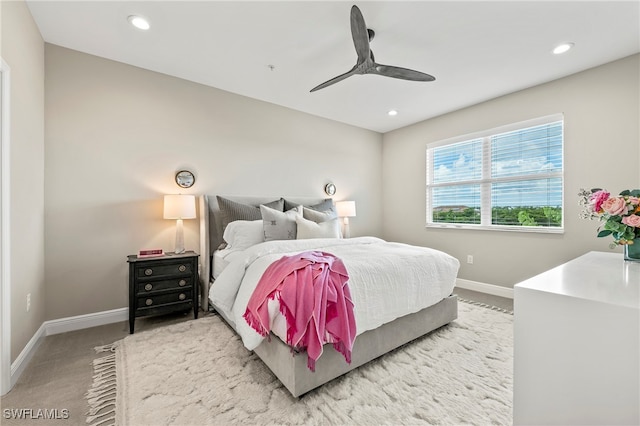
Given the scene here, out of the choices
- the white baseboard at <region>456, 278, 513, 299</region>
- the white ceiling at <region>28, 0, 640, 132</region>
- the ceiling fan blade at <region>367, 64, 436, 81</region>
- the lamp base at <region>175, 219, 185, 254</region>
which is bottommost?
the white baseboard at <region>456, 278, 513, 299</region>

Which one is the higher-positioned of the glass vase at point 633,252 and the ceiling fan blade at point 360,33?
the ceiling fan blade at point 360,33

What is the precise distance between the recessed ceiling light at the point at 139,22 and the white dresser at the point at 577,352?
10.3 ft

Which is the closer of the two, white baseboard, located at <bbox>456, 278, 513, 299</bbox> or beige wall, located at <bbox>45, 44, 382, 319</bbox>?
beige wall, located at <bbox>45, 44, 382, 319</bbox>

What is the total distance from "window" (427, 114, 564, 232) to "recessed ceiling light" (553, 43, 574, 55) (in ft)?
2.90

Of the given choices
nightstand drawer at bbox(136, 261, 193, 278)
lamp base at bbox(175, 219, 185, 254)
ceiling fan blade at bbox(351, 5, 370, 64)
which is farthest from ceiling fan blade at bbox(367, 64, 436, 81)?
nightstand drawer at bbox(136, 261, 193, 278)

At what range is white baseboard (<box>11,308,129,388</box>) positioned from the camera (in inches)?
74.7

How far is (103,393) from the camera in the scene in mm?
1700

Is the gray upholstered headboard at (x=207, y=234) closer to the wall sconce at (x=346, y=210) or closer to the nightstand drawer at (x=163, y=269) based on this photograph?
the nightstand drawer at (x=163, y=269)

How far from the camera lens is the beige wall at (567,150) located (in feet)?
9.18

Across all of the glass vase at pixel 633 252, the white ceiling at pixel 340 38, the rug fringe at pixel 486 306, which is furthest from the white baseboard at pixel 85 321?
the glass vase at pixel 633 252

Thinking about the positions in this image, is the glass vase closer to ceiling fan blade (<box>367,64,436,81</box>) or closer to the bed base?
the bed base

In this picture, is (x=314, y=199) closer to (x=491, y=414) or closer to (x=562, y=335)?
(x=491, y=414)

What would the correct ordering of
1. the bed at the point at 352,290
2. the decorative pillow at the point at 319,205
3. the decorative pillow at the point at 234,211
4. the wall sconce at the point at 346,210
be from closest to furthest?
1. the bed at the point at 352,290
2. the decorative pillow at the point at 234,211
3. the decorative pillow at the point at 319,205
4. the wall sconce at the point at 346,210

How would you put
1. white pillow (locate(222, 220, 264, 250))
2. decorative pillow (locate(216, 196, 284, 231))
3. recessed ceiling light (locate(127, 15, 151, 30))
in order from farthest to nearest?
decorative pillow (locate(216, 196, 284, 231)), white pillow (locate(222, 220, 264, 250)), recessed ceiling light (locate(127, 15, 151, 30))
